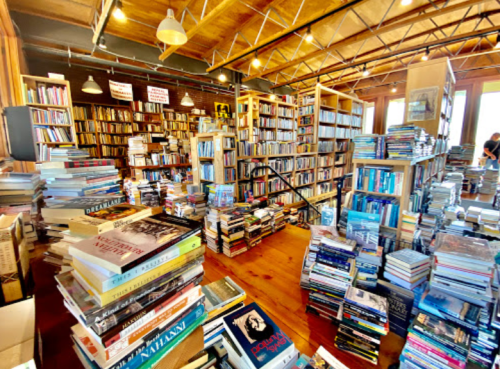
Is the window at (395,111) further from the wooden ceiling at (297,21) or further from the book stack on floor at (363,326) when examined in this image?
the book stack on floor at (363,326)

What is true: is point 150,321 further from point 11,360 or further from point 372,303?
point 372,303

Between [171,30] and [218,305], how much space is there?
308 cm

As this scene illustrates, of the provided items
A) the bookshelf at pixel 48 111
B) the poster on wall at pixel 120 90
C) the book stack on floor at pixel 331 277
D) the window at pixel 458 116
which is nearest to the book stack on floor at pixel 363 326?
the book stack on floor at pixel 331 277

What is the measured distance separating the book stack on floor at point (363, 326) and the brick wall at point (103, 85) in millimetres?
7413

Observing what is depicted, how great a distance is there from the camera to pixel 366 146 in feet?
7.55

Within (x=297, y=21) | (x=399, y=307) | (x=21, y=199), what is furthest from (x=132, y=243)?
(x=297, y=21)

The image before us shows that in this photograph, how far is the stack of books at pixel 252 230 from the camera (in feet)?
8.29

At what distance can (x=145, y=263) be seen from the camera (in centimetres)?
59

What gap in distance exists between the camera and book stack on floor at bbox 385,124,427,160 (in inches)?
79.9

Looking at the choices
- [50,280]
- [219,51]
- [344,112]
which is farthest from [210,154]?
[344,112]

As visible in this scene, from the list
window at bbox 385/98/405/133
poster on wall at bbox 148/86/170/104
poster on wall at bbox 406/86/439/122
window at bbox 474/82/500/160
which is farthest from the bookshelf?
window at bbox 474/82/500/160

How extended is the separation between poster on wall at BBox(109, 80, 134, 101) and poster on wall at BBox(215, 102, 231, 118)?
313 centimetres

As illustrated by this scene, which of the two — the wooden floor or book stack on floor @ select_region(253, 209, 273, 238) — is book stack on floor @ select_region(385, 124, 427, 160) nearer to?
the wooden floor

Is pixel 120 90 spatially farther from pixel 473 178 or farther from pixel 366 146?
pixel 473 178
